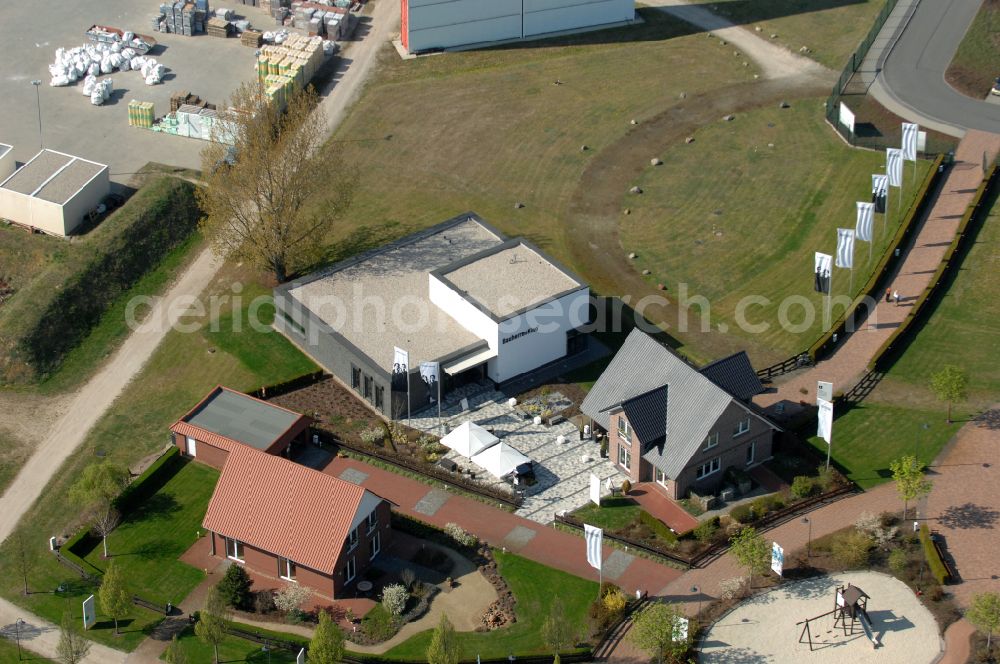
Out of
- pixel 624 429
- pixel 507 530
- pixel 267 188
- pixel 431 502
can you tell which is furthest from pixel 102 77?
pixel 507 530

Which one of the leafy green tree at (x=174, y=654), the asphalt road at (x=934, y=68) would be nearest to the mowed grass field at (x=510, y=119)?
the asphalt road at (x=934, y=68)

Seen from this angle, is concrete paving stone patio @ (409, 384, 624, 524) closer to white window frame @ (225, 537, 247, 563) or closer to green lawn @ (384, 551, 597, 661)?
green lawn @ (384, 551, 597, 661)

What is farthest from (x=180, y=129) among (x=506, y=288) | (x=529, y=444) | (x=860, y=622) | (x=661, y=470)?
(x=860, y=622)

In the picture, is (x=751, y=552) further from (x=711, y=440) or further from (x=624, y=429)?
(x=624, y=429)

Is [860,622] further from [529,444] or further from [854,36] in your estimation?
Result: [854,36]

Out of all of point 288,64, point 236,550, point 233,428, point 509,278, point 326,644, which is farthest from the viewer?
point 288,64

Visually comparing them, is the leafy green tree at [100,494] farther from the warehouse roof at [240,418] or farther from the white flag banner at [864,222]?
the white flag banner at [864,222]

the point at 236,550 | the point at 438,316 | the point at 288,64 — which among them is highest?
the point at 288,64
